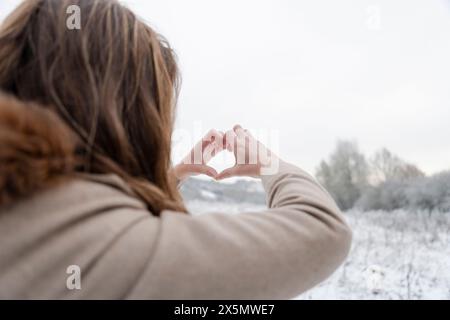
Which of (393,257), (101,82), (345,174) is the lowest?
(393,257)

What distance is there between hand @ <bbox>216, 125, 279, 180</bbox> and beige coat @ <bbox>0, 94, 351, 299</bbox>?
0.13 meters

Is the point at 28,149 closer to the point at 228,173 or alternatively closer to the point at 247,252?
the point at 247,252

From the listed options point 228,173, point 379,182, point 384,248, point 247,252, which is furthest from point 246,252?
point 384,248

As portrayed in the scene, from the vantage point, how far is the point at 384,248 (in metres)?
1.66

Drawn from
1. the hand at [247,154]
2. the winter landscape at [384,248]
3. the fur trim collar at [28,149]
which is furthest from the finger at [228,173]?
the winter landscape at [384,248]

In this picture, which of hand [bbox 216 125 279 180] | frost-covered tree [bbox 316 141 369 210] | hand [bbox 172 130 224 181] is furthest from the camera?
frost-covered tree [bbox 316 141 369 210]

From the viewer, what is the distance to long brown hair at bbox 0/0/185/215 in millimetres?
328

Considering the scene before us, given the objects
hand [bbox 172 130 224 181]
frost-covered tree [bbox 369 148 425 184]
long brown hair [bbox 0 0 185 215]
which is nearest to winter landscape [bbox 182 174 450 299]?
frost-covered tree [bbox 369 148 425 184]

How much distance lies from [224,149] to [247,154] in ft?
0.26

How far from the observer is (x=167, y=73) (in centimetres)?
42

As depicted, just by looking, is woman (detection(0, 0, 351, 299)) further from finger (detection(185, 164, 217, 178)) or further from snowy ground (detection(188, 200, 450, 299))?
snowy ground (detection(188, 200, 450, 299))

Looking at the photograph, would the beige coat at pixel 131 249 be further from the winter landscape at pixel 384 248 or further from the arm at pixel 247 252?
the winter landscape at pixel 384 248

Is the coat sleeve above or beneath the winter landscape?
above
